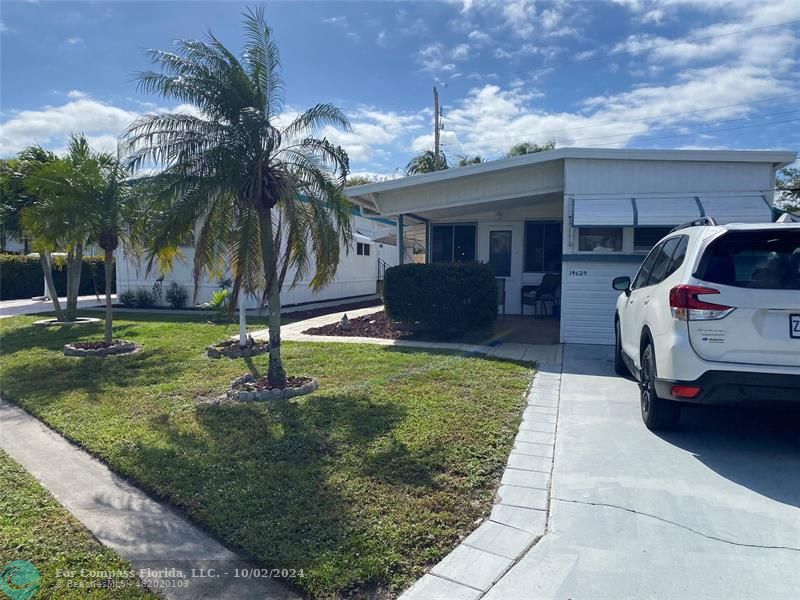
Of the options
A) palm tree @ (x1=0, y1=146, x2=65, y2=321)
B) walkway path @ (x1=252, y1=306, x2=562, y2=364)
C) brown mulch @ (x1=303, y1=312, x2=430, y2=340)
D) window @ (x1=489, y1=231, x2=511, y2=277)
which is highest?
palm tree @ (x1=0, y1=146, x2=65, y2=321)

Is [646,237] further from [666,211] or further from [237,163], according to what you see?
[237,163]

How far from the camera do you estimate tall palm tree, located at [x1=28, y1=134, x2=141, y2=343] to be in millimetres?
8859

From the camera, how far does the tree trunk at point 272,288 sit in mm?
6345

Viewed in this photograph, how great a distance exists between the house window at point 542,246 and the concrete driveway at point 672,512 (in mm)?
8261

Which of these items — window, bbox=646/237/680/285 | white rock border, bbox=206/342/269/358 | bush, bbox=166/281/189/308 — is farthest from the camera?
bush, bbox=166/281/189/308

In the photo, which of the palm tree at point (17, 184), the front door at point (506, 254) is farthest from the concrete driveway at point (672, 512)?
the palm tree at point (17, 184)

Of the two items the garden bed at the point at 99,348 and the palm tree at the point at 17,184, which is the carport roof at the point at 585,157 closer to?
the garden bed at the point at 99,348

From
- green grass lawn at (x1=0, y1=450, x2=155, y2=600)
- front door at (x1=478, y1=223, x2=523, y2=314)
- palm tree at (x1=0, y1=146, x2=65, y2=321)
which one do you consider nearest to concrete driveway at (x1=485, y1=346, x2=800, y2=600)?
green grass lawn at (x1=0, y1=450, x2=155, y2=600)

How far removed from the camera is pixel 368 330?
11164 millimetres

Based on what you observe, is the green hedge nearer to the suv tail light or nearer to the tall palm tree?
the tall palm tree

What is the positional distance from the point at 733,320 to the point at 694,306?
27 centimetres

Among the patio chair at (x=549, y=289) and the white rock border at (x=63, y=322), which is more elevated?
the patio chair at (x=549, y=289)

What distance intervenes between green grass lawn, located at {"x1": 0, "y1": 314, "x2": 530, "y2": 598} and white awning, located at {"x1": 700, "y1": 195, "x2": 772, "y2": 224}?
176 inches

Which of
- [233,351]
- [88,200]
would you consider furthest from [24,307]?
[233,351]
